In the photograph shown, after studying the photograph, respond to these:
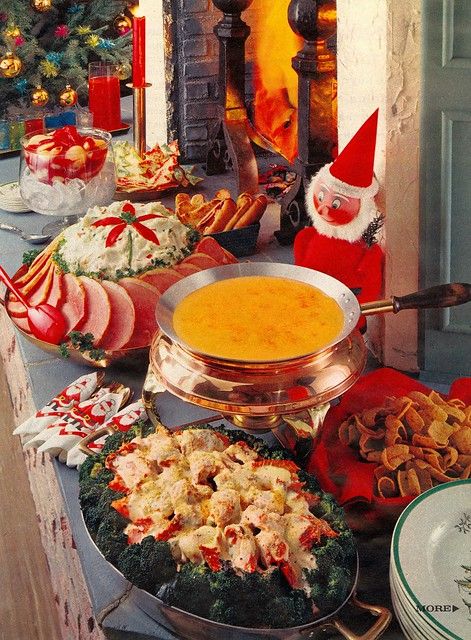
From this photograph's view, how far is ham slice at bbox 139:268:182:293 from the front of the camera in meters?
1.88

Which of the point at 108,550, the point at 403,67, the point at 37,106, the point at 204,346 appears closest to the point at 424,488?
the point at 204,346

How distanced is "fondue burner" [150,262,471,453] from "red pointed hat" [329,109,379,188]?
33cm

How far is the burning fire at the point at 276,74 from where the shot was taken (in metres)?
3.27

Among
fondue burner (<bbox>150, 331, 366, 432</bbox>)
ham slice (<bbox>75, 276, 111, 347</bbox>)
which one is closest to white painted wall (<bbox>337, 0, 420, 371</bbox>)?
fondue burner (<bbox>150, 331, 366, 432</bbox>)

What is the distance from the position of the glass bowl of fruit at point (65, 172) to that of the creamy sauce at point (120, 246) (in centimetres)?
39

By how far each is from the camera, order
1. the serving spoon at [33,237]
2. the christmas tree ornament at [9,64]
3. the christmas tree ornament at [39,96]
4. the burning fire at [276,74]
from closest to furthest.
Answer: the serving spoon at [33,237], the burning fire at [276,74], the christmas tree ornament at [9,64], the christmas tree ornament at [39,96]

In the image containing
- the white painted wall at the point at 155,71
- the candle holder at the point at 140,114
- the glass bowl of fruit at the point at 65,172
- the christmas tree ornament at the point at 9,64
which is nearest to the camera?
the glass bowl of fruit at the point at 65,172

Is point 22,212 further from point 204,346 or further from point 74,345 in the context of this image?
point 204,346

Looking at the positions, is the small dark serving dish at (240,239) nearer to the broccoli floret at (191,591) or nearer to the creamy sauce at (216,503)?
the creamy sauce at (216,503)

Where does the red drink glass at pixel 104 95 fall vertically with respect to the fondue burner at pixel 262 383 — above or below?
above

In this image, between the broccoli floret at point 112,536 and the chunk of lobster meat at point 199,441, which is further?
the chunk of lobster meat at point 199,441

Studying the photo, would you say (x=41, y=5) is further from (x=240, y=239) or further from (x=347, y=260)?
(x=347, y=260)

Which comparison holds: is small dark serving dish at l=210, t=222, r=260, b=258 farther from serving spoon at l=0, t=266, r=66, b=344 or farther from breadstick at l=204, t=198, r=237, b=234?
serving spoon at l=0, t=266, r=66, b=344

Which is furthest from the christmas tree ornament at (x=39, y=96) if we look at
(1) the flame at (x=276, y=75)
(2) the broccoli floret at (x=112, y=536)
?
(2) the broccoli floret at (x=112, y=536)
